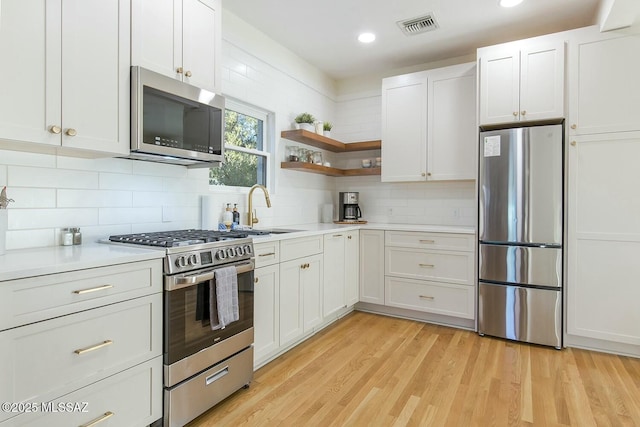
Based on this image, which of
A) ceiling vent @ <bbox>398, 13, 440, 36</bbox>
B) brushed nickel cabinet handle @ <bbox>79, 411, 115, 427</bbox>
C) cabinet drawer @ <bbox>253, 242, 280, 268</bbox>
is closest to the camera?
brushed nickel cabinet handle @ <bbox>79, 411, 115, 427</bbox>

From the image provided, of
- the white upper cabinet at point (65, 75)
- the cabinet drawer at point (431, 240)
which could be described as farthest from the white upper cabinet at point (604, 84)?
the white upper cabinet at point (65, 75)

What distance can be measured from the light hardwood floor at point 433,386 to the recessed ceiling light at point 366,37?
2.77 metres

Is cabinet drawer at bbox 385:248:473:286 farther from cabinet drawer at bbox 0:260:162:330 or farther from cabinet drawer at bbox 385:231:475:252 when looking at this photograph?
cabinet drawer at bbox 0:260:162:330

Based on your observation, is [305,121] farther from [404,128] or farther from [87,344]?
[87,344]

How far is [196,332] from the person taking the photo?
6.12 feet

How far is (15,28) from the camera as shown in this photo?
146cm

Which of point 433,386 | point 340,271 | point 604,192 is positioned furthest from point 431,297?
point 604,192

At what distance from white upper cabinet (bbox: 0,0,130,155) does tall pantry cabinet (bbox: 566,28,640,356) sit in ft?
10.6

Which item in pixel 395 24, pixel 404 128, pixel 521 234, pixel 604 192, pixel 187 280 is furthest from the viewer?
pixel 404 128

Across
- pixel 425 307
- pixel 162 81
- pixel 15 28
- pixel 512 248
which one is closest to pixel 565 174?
pixel 512 248

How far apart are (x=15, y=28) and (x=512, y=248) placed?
11.3 feet

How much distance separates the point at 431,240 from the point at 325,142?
1.53 meters

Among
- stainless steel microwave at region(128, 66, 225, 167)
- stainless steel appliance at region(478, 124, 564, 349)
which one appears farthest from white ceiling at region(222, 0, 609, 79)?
stainless steel microwave at region(128, 66, 225, 167)

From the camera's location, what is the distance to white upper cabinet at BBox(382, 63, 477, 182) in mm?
3518
